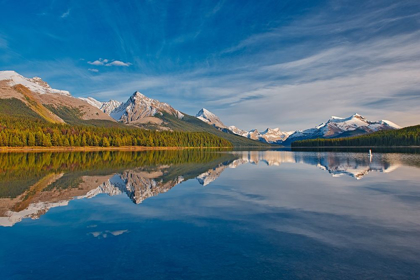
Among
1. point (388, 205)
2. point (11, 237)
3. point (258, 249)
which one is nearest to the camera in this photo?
point (258, 249)

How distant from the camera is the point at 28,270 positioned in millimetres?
10062

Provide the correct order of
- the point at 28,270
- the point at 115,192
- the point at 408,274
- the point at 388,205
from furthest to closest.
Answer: the point at 115,192
the point at 388,205
the point at 28,270
the point at 408,274

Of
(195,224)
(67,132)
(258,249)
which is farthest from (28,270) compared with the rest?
(67,132)

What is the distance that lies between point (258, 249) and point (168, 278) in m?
4.53

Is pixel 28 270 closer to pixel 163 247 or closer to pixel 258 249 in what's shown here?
pixel 163 247

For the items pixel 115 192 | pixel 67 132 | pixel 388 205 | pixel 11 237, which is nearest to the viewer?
pixel 11 237

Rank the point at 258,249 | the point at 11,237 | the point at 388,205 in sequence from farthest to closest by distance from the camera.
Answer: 1. the point at 388,205
2. the point at 11,237
3. the point at 258,249

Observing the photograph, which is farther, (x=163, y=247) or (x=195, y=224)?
(x=195, y=224)

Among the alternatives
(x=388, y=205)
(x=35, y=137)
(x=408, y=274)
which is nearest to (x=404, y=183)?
(x=388, y=205)

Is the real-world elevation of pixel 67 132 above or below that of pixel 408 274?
above

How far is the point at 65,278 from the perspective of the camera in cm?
948

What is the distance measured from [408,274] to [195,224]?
10412 millimetres

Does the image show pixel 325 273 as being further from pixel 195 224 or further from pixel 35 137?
pixel 35 137

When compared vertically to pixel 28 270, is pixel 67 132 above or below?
above
